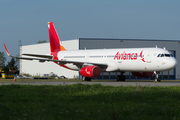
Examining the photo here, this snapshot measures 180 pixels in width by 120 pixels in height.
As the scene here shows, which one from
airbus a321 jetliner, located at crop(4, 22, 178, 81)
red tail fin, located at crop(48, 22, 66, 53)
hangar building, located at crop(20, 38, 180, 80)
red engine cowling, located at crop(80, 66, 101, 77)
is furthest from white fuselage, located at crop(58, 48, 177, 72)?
hangar building, located at crop(20, 38, 180, 80)

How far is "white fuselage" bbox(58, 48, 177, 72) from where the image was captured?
27.5m

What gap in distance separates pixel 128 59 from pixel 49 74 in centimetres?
2585

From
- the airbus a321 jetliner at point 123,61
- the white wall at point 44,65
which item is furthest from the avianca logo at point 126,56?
the white wall at point 44,65

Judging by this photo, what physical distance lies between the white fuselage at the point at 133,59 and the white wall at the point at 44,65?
12.5m

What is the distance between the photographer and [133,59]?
29188mm

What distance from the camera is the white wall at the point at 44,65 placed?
4768 cm

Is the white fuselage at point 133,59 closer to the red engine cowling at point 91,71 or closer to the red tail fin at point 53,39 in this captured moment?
the red engine cowling at point 91,71

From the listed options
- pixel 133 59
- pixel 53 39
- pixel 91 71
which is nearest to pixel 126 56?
pixel 133 59

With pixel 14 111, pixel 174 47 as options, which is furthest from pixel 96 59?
pixel 14 111

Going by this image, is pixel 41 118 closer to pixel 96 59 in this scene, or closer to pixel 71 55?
pixel 96 59

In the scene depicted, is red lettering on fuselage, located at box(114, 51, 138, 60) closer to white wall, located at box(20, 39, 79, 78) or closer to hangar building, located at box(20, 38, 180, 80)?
hangar building, located at box(20, 38, 180, 80)

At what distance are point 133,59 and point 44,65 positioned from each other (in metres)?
29.3

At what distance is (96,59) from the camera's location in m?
33.9

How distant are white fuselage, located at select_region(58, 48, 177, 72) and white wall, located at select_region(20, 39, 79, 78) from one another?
493 inches
